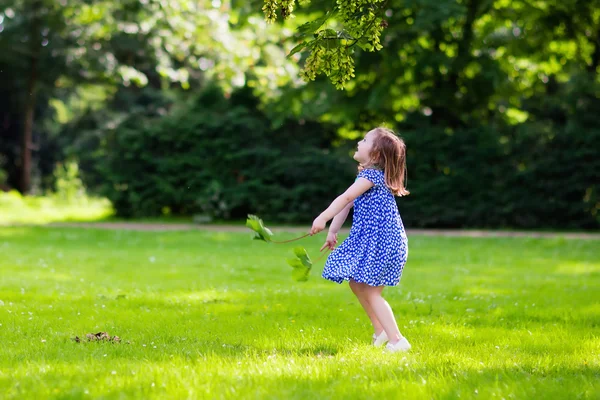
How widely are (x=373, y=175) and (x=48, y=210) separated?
21362 mm

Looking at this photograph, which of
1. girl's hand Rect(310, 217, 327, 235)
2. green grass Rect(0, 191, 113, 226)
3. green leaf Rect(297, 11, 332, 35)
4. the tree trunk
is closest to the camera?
girl's hand Rect(310, 217, 327, 235)

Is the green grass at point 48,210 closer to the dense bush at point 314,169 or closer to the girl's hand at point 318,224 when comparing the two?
the dense bush at point 314,169

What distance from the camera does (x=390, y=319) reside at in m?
5.04

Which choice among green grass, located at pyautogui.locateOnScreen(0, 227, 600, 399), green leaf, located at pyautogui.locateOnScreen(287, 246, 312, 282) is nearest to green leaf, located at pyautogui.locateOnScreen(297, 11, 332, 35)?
green leaf, located at pyautogui.locateOnScreen(287, 246, 312, 282)

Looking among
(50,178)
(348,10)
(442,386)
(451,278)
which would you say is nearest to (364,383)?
(442,386)

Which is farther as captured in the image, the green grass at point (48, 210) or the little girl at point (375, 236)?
the green grass at point (48, 210)

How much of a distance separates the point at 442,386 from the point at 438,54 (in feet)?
50.2

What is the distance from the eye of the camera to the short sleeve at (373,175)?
17.0ft

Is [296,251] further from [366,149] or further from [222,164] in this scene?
[222,164]

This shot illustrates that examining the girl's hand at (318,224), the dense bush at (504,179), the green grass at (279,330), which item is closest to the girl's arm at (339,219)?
the girl's hand at (318,224)

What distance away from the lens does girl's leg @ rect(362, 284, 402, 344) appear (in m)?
5.00

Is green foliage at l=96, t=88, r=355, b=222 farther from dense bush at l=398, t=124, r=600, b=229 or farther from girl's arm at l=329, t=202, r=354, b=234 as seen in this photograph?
girl's arm at l=329, t=202, r=354, b=234

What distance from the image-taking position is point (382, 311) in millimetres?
5066

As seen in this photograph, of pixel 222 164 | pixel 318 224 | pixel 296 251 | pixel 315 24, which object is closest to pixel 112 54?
pixel 222 164
